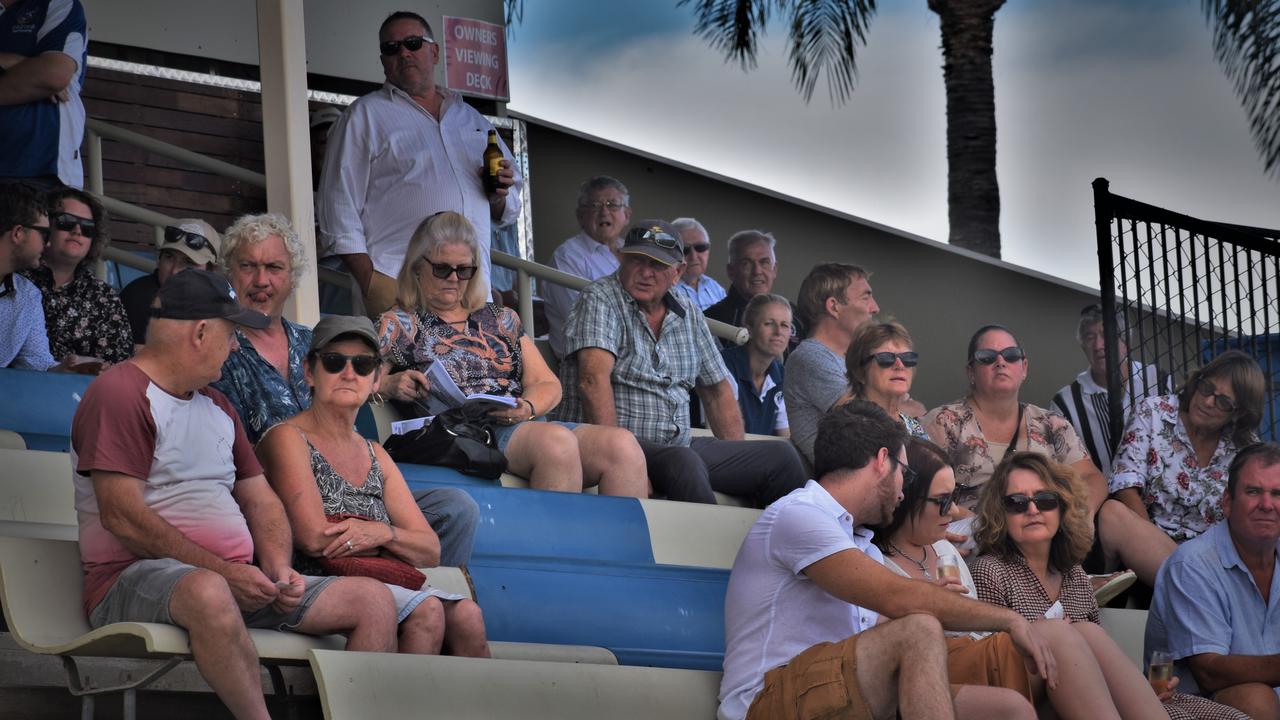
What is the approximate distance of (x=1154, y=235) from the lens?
6340 mm

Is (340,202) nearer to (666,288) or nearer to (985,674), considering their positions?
(666,288)

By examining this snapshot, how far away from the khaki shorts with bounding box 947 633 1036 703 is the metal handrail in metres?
2.26

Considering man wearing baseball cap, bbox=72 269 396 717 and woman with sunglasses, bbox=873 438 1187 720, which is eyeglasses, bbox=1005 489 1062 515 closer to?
woman with sunglasses, bbox=873 438 1187 720

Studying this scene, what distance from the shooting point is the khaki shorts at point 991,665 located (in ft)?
12.1

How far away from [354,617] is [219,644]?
0.38 meters

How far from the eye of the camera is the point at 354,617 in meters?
3.44

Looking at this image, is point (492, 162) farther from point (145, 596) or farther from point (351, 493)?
point (145, 596)

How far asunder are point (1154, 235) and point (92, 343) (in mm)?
3783

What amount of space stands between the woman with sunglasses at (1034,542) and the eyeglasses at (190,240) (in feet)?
8.13

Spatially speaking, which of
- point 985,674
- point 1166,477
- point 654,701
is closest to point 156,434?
point 654,701

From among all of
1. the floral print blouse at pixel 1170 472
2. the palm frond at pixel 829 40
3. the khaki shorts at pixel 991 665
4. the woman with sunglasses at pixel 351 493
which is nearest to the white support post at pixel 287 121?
the woman with sunglasses at pixel 351 493

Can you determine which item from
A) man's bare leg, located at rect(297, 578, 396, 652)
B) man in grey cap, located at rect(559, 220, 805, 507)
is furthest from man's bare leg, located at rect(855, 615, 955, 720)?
man in grey cap, located at rect(559, 220, 805, 507)

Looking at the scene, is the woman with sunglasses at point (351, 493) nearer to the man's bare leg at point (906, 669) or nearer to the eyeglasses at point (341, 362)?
the eyeglasses at point (341, 362)

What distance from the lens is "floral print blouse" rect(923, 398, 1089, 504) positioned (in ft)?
17.4
